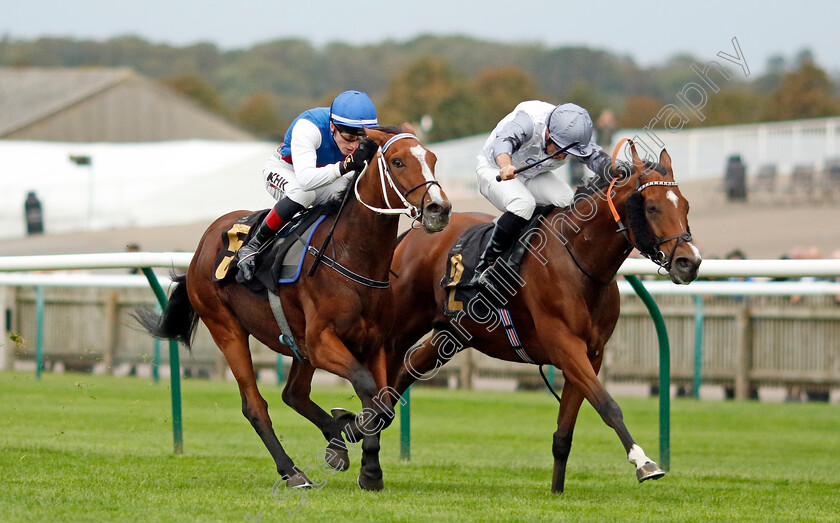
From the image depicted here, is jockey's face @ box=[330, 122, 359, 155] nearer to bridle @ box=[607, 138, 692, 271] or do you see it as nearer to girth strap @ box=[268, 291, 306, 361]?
girth strap @ box=[268, 291, 306, 361]

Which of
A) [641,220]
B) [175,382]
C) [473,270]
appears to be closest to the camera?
[641,220]

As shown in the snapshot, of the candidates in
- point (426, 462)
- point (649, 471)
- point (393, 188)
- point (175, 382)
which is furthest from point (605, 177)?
point (175, 382)

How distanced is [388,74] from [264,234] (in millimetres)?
124372

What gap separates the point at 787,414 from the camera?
431 inches

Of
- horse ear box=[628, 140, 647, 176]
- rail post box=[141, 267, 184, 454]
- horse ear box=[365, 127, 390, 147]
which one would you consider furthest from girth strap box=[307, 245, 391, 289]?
rail post box=[141, 267, 184, 454]

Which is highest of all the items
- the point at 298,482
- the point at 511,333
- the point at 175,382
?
the point at 511,333

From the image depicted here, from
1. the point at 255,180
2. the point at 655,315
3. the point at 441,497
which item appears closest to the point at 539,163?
the point at 655,315

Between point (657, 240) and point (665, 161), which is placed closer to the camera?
point (657, 240)

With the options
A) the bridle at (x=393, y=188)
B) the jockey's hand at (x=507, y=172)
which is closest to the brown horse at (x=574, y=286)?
the jockey's hand at (x=507, y=172)

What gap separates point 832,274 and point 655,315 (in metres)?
1.13

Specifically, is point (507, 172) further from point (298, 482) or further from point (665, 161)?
point (298, 482)

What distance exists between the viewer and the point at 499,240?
6.38 metres

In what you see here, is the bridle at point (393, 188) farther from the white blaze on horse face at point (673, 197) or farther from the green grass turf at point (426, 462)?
the green grass turf at point (426, 462)

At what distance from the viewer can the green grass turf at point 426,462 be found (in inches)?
202
